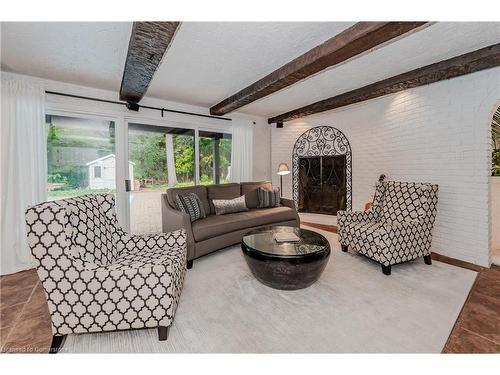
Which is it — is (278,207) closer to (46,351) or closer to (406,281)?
(406,281)

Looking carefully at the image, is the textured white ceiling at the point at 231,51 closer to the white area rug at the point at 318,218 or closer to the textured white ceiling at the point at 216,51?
the textured white ceiling at the point at 216,51

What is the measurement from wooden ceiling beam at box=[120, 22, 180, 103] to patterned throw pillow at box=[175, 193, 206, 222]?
1464 mm

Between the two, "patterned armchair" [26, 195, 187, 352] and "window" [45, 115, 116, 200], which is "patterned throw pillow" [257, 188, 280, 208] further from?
"patterned armchair" [26, 195, 187, 352]

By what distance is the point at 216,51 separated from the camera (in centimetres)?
229

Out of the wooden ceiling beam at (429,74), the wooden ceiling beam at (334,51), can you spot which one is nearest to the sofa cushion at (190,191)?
the wooden ceiling beam at (334,51)

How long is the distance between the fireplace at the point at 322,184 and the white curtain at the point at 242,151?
3.67 ft

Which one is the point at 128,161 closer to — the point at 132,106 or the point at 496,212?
the point at 132,106

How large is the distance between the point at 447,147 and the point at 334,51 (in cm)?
209

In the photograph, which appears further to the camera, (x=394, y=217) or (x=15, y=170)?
(x=394, y=217)

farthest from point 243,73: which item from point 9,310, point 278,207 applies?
point 9,310

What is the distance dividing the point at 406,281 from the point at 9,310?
3.58 metres

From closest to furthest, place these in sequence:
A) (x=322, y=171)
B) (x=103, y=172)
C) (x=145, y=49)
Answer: (x=145, y=49) → (x=103, y=172) → (x=322, y=171)

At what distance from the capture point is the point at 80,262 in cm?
148

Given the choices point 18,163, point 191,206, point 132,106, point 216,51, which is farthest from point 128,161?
point 216,51
